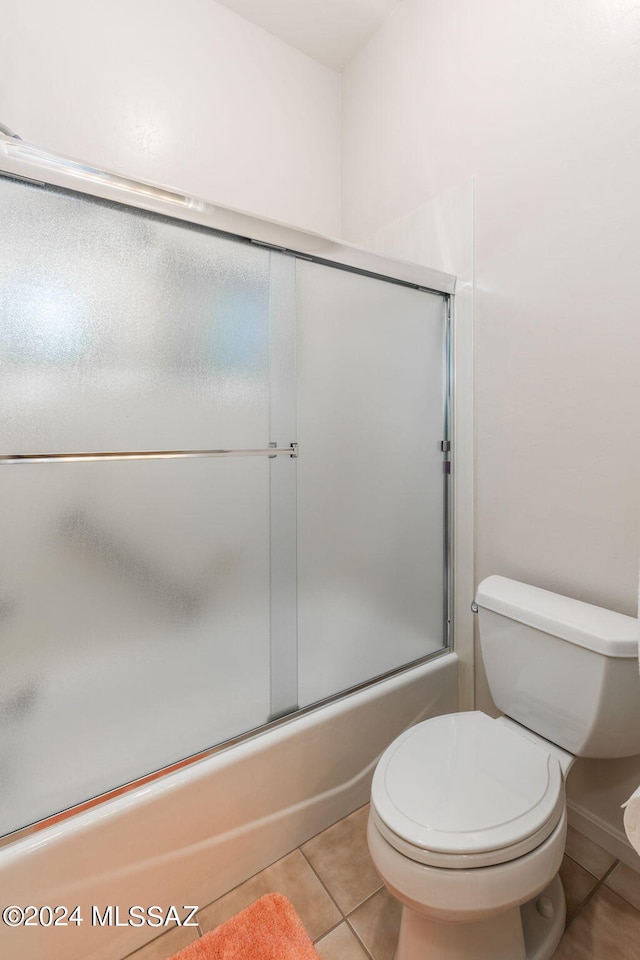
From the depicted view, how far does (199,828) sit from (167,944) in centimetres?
23

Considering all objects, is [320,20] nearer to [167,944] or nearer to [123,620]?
[123,620]

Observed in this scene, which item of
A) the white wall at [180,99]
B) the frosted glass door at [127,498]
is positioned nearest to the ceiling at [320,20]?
the white wall at [180,99]

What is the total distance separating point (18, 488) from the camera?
93 centimetres

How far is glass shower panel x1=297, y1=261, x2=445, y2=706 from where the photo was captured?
1.34 metres

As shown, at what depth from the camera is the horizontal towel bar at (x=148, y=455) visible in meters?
0.94

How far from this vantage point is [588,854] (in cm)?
128

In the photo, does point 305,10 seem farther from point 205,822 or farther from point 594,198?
point 205,822

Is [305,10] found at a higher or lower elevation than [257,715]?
higher

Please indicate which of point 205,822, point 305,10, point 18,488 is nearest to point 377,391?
point 18,488

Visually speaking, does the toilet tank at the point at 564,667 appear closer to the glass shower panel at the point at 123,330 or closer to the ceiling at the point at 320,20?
the glass shower panel at the point at 123,330

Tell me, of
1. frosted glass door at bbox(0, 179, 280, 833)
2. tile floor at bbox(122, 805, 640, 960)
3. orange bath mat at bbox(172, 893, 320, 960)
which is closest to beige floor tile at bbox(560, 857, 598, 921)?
tile floor at bbox(122, 805, 640, 960)

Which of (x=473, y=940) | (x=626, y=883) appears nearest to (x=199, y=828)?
(x=473, y=940)

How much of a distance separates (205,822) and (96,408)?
102 cm

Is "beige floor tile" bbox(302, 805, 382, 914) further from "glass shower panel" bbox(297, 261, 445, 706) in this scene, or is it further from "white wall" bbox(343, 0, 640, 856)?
"white wall" bbox(343, 0, 640, 856)
